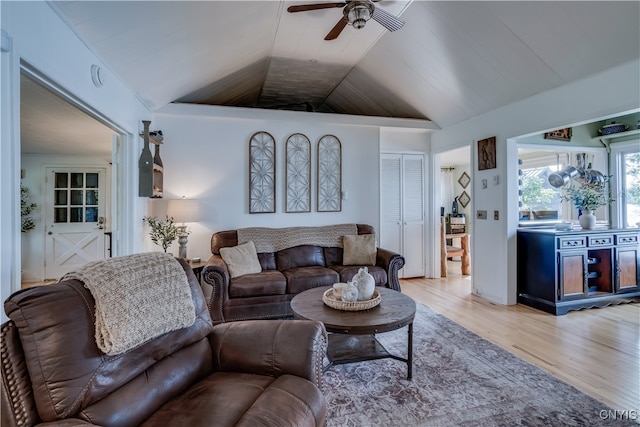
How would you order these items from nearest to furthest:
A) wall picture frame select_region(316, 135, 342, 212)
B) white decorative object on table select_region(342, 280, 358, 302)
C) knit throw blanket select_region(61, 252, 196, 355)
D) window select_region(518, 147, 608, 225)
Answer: knit throw blanket select_region(61, 252, 196, 355)
white decorative object on table select_region(342, 280, 358, 302)
wall picture frame select_region(316, 135, 342, 212)
window select_region(518, 147, 608, 225)

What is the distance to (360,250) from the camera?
4.05 m

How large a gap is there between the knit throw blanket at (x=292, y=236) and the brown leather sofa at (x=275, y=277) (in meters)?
0.06

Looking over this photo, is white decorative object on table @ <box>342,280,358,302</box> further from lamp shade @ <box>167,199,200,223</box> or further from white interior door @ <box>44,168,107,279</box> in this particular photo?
white interior door @ <box>44,168,107,279</box>

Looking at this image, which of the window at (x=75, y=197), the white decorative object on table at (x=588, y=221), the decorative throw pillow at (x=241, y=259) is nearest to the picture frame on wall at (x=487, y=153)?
the white decorative object on table at (x=588, y=221)

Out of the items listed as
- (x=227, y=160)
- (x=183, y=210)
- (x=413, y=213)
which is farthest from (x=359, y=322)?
(x=413, y=213)

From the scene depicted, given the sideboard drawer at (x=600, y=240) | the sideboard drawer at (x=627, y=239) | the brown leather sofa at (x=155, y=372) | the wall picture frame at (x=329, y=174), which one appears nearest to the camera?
the brown leather sofa at (x=155, y=372)

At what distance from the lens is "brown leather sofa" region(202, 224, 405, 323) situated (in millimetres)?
3256

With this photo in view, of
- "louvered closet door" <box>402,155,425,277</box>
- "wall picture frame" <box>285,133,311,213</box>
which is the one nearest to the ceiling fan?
"wall picture frame" <box>285,133,311,213</box>

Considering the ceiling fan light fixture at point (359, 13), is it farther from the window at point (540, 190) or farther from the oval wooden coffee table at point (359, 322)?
the window at point (540, 190)

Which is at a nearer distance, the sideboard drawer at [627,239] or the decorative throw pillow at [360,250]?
the sideboard drawer at [627,239]

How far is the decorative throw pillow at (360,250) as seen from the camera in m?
4.02

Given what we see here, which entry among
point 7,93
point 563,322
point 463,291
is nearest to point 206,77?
point 7,93

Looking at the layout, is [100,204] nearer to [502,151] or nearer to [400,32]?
[400,32]

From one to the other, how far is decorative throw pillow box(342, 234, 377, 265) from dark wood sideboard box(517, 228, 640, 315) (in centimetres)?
182
